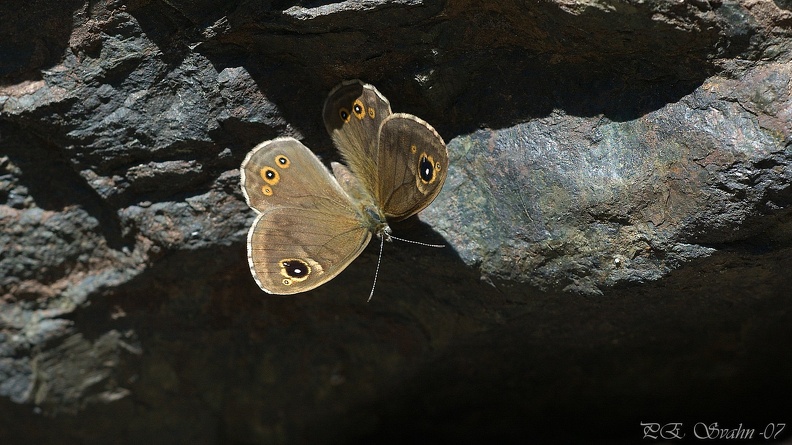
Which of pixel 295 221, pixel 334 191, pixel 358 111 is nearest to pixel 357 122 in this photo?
pixel 358 111

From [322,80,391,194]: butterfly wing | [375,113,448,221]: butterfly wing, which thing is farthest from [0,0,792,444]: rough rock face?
[375,113,448,221]: butterfly wing

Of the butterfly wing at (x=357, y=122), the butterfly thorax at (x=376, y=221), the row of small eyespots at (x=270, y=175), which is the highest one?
the butterfly wing at (x=357, y=122)

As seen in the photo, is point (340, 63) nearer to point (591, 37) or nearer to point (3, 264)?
point (591, 37)

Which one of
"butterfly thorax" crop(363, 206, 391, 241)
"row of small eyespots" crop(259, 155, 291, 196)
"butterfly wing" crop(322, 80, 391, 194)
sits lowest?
"butterfly thorax" crop(363, 206, 391, 241)

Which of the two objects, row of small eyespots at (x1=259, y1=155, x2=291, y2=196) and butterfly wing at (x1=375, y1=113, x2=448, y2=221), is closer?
butterfly wing at (x1=375, y1=113, x2=448, y2=221)

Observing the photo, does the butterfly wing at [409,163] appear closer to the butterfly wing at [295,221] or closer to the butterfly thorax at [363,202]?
the butterfly thorax at [363,202]

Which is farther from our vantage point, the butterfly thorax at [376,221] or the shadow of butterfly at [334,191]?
the butterfly thorax at [376,221]

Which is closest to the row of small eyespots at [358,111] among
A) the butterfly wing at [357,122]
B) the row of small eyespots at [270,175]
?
the butterfly wing at [357,122]

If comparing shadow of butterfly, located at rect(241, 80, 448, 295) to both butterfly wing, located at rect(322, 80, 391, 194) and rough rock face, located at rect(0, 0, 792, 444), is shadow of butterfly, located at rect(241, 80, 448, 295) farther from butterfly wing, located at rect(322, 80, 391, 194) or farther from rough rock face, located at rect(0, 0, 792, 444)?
rough rock face, located at rect(0, 0, 792, 444)
